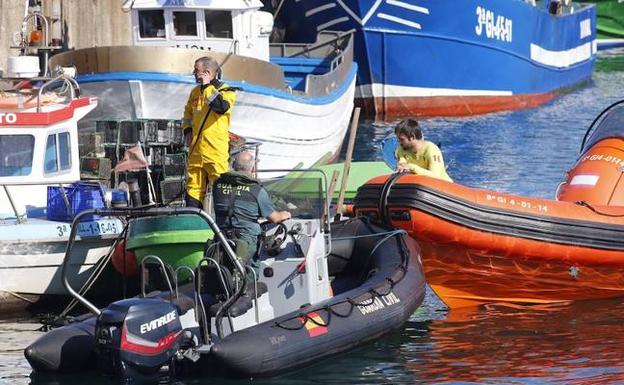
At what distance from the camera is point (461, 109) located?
3020 cm

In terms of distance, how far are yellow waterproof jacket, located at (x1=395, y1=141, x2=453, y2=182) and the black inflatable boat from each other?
29.5 inches

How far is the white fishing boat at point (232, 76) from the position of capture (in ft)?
57.7

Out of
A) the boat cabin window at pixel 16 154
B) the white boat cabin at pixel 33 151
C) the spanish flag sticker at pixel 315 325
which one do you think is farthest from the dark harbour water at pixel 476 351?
the boat cabin window at pixel 16 154

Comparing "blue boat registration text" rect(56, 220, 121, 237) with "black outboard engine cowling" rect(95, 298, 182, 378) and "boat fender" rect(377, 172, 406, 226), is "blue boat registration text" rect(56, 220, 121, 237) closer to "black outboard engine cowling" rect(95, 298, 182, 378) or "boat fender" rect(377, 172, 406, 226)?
"boat fender" rect(377, 172, 406, 226)

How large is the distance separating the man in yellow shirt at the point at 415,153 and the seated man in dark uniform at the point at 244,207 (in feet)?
6.29

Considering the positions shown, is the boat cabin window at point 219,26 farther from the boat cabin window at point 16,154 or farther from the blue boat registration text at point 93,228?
the blue boat registration text at point 93,228

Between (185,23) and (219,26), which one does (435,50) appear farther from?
(185,23)

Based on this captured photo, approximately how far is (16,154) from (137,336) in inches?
179

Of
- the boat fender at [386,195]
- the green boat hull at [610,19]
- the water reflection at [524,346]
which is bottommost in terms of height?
the green boat hull at [610,19]

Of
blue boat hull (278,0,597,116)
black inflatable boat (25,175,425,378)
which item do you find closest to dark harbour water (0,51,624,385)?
black inflatable boat (25,175,425,378)

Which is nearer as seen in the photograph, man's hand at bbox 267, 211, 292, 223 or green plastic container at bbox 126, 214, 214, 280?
man's hand at bbox 267, 211, 292, 223

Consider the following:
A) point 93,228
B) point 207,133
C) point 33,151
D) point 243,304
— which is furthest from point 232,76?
point 243,304

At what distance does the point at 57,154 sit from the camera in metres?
14.2

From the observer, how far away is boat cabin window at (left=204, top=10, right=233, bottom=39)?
20125mm
